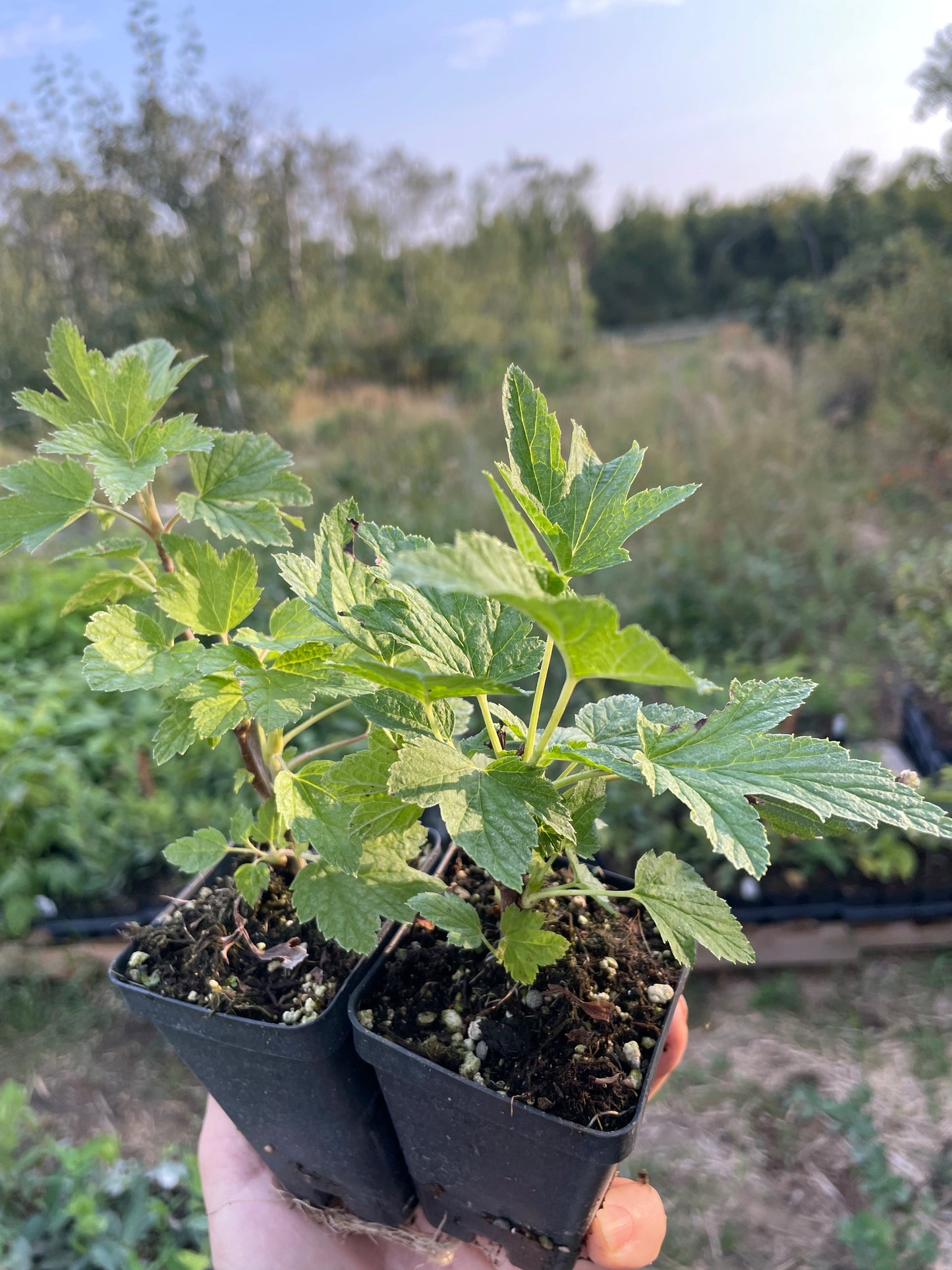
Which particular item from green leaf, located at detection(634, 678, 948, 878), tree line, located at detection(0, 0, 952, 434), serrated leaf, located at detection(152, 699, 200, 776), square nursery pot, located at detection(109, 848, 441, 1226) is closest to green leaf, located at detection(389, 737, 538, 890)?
green leaf, located at detection(634, 678, 948, 878)

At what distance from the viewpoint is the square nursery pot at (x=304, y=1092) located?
770 millimetres

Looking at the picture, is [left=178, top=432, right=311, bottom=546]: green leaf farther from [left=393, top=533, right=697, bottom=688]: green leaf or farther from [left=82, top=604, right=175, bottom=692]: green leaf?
[left=393, top=533, right=697, bottom=688]: green leaf

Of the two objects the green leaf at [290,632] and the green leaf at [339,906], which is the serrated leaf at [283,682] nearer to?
the green leaf at [290,632]

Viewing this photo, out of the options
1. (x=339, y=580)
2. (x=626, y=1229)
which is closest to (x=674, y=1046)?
(x=626, y=1229)

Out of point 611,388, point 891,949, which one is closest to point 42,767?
point 891,949

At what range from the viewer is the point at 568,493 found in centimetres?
61

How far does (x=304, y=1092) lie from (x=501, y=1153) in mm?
222

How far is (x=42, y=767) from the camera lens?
2703mm

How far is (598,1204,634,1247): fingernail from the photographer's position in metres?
0.86

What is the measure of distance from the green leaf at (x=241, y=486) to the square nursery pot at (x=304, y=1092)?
1.48ft

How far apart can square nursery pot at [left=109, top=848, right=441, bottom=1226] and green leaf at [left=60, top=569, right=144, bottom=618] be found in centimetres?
37

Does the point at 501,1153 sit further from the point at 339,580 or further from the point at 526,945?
the point at 339,580

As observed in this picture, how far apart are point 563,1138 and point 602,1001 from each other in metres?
0.11

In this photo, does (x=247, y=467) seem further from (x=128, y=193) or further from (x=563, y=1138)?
(x=128, y=193)
